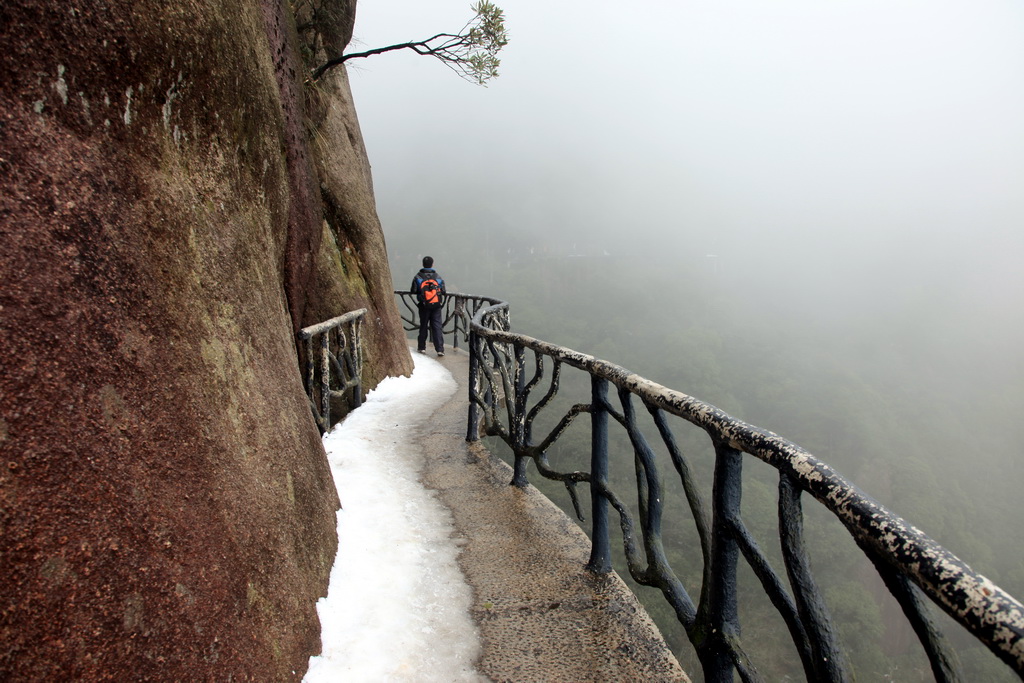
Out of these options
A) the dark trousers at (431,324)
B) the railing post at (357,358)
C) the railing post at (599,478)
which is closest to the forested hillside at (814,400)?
the dark trousers at (431,324)

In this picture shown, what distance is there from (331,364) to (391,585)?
375cm

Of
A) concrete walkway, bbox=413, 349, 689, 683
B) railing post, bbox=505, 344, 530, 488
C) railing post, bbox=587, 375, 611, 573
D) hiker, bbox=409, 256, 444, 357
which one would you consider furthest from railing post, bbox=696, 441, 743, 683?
hiker, bbox=409, 256, 444, 357

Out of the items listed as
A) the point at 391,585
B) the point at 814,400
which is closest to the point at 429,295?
the point at 391,585

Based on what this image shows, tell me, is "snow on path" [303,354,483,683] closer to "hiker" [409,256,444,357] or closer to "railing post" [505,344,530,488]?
"railing post" [505,344,530,488]

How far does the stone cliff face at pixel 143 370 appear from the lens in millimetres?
1402

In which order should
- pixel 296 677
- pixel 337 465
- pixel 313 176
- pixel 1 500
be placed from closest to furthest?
pixel 1 500 → pixel 296 677 → pixel 337 465 → pixel 313 176

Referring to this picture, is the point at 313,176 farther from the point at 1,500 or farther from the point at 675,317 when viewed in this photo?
the point at 675,317

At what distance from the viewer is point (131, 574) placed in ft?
5.14

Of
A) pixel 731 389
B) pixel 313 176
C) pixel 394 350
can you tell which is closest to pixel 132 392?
pixel 313 176

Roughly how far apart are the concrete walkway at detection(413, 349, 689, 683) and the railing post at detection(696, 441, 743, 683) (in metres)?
0.44

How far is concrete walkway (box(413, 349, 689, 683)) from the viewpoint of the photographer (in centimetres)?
234

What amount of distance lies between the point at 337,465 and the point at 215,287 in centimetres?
256

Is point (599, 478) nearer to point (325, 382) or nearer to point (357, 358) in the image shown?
point (325, 382)

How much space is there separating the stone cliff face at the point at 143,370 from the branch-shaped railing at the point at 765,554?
1.49m
